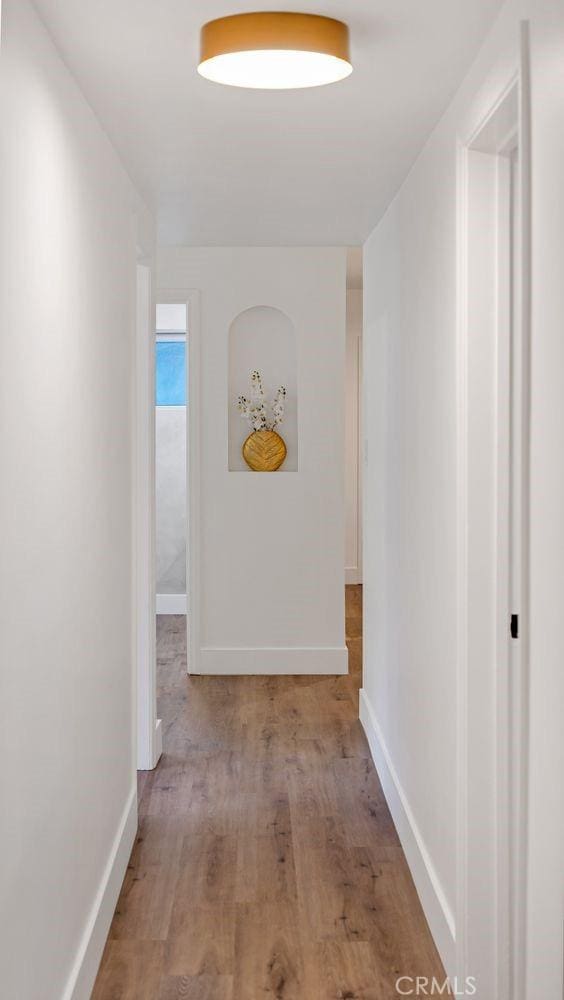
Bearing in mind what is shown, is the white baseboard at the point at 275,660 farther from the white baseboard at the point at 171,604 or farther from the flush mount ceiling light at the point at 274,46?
the flush mount ceiling light at the point at 274,46

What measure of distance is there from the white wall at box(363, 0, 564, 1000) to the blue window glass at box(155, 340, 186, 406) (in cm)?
356

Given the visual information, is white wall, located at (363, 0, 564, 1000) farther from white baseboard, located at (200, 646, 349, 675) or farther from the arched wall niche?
the arched wall niche

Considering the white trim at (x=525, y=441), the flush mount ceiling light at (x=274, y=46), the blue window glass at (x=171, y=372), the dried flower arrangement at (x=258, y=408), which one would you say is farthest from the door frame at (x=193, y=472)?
the white trim at (x=525, y=441)

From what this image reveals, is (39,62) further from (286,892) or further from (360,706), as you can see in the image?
(360,706)

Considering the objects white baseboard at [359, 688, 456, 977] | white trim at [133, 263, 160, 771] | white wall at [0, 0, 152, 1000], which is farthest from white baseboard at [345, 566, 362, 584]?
white wall at [0, 0, 152, 1000]

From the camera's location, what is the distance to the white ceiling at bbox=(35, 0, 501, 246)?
213cm

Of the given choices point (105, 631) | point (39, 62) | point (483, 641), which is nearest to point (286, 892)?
point (105, 631)

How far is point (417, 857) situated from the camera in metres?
3.33

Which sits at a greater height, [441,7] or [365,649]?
[441,7]

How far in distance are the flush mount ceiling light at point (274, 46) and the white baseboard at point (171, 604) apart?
6342 millimetres

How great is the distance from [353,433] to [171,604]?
245 centimetres

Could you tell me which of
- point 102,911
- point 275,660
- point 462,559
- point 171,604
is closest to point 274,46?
point 462,559

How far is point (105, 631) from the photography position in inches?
121

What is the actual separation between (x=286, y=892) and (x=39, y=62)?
2531 millimetres
